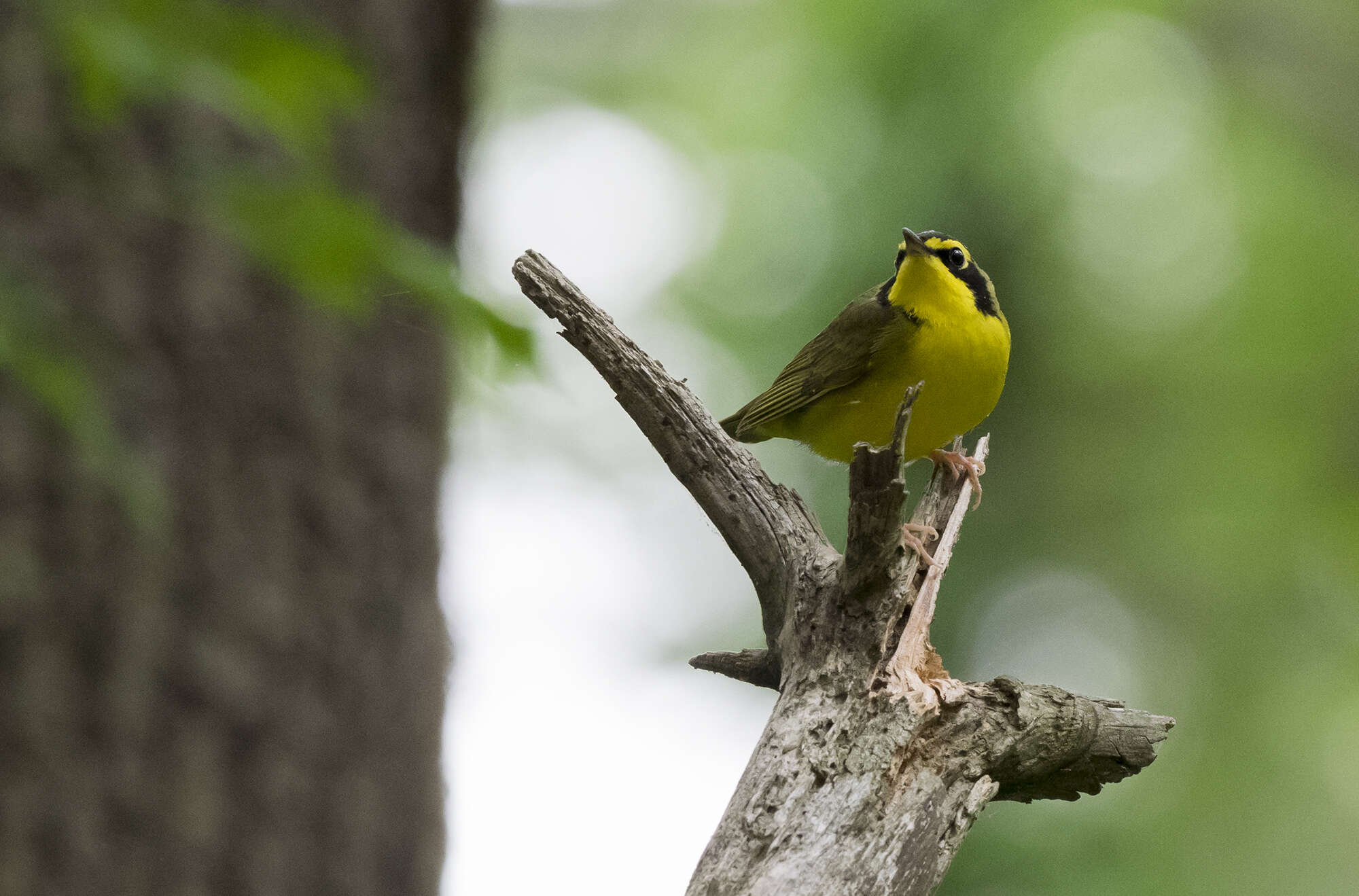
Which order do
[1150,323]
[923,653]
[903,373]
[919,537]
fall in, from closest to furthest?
[923,653], [919,537], [903,373], [1150,323]

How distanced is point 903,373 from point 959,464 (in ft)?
1.24

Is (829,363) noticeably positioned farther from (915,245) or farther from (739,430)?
(915,245)

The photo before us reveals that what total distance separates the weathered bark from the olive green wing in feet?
3.02

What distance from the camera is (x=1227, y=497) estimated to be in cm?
1017

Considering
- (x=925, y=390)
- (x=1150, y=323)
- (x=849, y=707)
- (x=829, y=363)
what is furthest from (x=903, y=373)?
(x=1150, y=323)

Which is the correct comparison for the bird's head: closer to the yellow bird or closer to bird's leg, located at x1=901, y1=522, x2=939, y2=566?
the yellow bird

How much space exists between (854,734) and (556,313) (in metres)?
1.23

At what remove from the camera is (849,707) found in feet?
8.48

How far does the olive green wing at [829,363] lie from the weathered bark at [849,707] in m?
0.92

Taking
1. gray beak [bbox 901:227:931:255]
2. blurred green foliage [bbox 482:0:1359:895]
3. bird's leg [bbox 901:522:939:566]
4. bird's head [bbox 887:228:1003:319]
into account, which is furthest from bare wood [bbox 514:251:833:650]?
blurred green foliage [bbox 482:0:1359:895]

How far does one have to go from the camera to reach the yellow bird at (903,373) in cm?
376

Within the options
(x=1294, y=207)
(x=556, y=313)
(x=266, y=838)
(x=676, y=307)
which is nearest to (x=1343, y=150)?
(x=1294, y=207)

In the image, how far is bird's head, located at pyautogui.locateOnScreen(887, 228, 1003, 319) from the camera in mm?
4066

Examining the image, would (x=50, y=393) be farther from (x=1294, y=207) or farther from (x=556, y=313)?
(x=1294, y=207)
